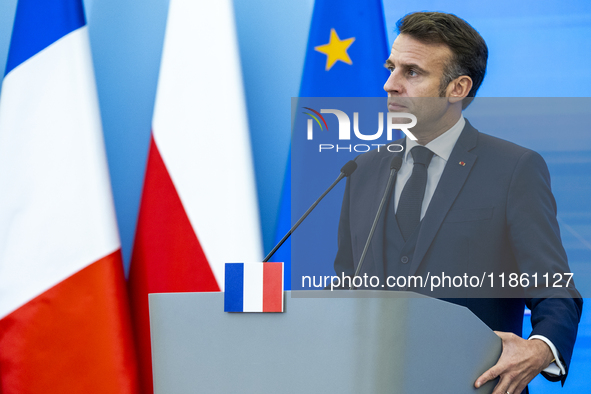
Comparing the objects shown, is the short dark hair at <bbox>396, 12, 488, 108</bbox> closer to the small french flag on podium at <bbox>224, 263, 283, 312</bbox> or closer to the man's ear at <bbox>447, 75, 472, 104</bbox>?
the man's ear at <bbox>447, 75, 472, 104</bbox>

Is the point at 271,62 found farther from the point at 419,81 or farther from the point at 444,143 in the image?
the point at 444,143

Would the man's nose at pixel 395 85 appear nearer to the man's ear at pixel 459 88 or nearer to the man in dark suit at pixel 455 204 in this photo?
the man in dark suit at pixel 455 204

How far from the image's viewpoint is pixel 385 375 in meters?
0.76

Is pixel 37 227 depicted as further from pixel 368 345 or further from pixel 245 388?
pixel 368 345

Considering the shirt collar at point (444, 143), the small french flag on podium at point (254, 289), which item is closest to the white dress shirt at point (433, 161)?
the shirt collar at point (444, 143)

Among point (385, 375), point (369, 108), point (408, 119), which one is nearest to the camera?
point (385, 375)

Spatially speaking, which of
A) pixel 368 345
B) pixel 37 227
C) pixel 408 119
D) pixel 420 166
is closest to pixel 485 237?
pixel 420 166

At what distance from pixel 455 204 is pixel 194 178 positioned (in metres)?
1.15

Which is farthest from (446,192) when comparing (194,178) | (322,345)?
(194,178)

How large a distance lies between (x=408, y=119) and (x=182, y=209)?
1.03m

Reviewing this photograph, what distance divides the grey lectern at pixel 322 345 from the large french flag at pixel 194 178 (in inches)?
45.7

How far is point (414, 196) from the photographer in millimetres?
1263

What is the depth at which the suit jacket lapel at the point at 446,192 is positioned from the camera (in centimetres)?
120

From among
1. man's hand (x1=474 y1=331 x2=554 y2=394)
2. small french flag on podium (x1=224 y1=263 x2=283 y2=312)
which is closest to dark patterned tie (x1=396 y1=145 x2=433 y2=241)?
man's hand (x1=474 y1=331 x2=554 y2=394)
